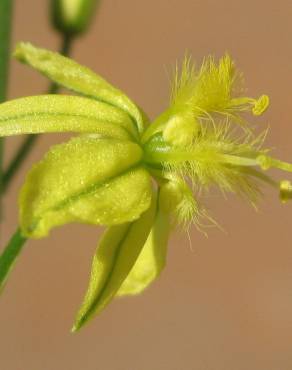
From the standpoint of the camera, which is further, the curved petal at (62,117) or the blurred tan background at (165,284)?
the blurred tan background at (165,284)

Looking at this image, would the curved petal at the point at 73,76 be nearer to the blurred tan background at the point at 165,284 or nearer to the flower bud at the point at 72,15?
Answer: the flower bud at the point at 72,15

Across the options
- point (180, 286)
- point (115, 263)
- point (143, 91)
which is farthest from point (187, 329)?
point (115, 263)

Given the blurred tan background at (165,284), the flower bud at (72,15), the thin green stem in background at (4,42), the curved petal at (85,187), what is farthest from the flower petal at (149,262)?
the blurred tan background at (165,284)

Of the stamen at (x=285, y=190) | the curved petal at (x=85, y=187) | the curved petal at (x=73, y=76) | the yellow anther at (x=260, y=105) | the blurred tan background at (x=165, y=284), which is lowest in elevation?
the blurred tan background at (x=165, y=284)

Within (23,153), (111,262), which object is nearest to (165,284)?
(23,153)

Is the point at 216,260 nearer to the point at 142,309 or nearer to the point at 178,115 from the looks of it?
the point at 142,309

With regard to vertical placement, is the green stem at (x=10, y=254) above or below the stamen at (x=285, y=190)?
below
